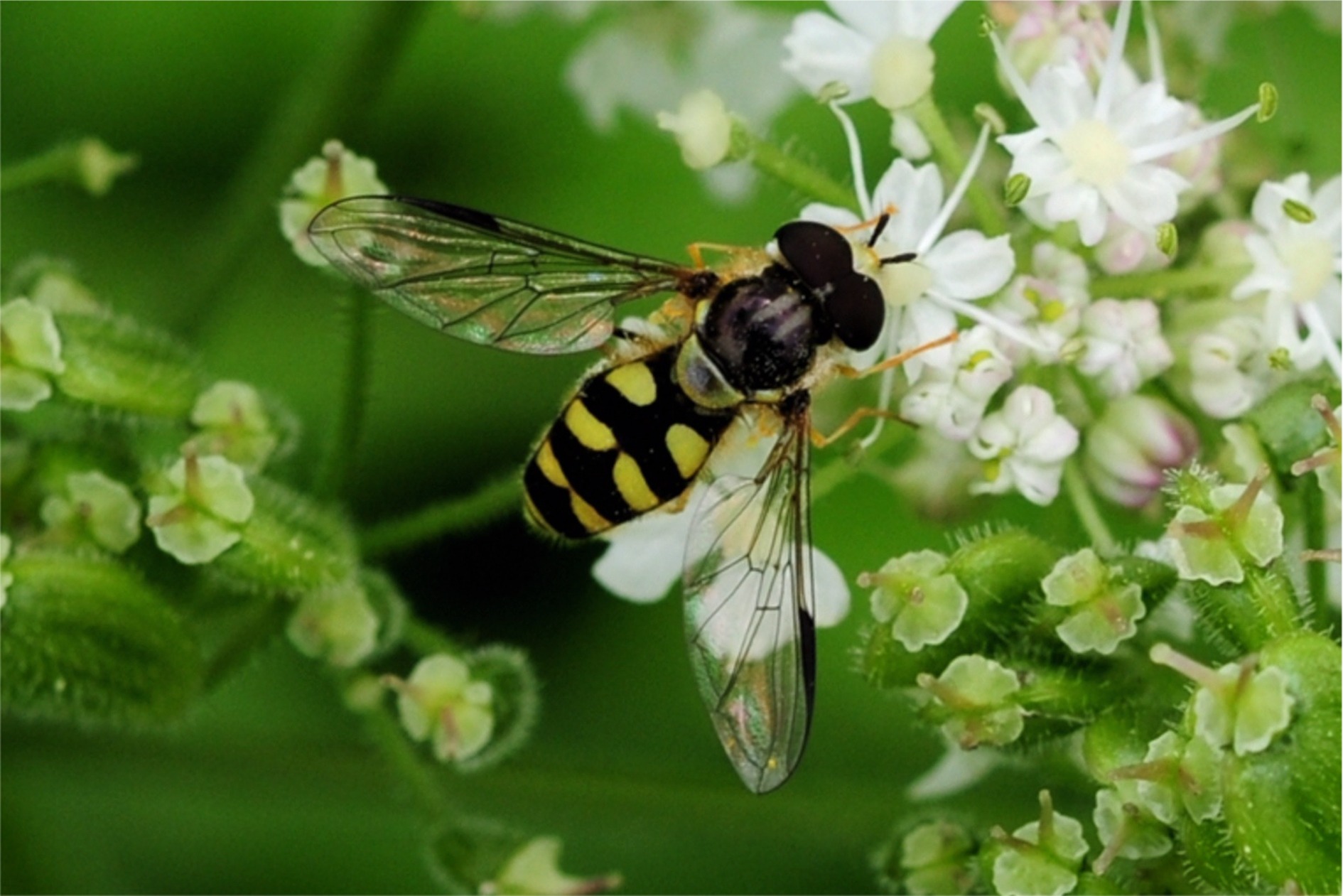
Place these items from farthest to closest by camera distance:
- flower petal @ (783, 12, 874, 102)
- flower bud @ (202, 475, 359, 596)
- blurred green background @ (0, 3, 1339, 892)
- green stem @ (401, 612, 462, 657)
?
blurred green background @ (0, 3, 1339, 892)
green stem @ (401, 612, 462, 657)
flower petal @ (783, 12, 874, 102)
flower bud @ (202, 475, 359, 596)

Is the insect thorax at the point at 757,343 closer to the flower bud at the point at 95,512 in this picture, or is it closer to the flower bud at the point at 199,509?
the flower bud at the point at 199,509

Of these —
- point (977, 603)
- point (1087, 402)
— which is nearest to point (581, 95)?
point (1087, 402)

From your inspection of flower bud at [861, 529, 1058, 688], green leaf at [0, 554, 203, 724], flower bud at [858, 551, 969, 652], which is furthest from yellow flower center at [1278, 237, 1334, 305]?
green leaf at [0, 554, 203, 724]

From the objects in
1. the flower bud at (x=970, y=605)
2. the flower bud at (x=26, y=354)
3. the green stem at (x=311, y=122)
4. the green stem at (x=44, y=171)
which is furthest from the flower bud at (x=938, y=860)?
the green stem at (x=44, y=171)

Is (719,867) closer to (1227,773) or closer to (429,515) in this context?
(429,515)

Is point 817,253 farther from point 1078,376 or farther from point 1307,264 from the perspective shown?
point 1307,264

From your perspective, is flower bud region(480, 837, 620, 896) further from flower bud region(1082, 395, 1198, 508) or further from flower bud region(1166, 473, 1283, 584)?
flower bud region(1166, 473, 1283, 584)

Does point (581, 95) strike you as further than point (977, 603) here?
Yes

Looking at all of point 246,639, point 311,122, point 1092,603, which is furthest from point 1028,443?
point 311,122
